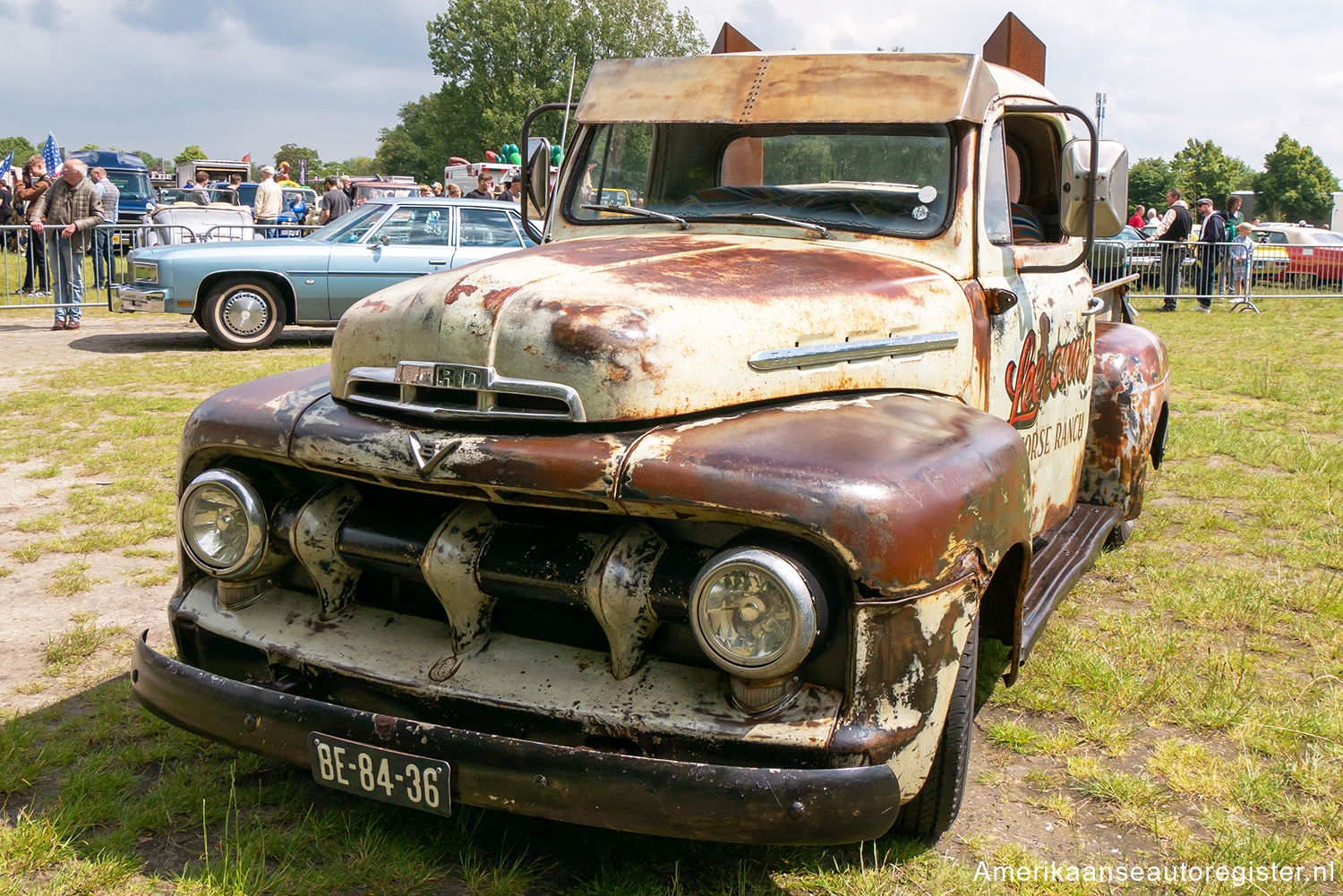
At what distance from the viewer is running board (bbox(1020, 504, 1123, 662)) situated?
3385mm

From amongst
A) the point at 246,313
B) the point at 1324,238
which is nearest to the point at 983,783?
the point at 246,313

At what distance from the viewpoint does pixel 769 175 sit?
3.94m

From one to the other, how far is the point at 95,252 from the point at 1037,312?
14.3m

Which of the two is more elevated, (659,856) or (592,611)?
(592,611)

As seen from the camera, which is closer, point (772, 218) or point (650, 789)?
point (650, 789)

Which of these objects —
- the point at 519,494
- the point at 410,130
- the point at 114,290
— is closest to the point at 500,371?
the point at 519,494

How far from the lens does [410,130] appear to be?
323 feet

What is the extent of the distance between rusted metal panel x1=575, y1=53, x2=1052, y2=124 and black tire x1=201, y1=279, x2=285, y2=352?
28.6 feet

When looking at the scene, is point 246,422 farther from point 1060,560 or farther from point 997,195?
point 1060,560

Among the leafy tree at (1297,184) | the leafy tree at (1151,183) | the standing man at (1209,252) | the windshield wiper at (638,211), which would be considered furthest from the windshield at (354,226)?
the leafy tree at (1297,184)

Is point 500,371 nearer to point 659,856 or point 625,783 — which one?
point 625,783

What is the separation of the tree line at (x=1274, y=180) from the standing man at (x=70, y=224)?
70783 mm

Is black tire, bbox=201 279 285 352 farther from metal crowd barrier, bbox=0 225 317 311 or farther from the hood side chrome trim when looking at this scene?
the hood side chrome trim

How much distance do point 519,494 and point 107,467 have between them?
17.2 feet
